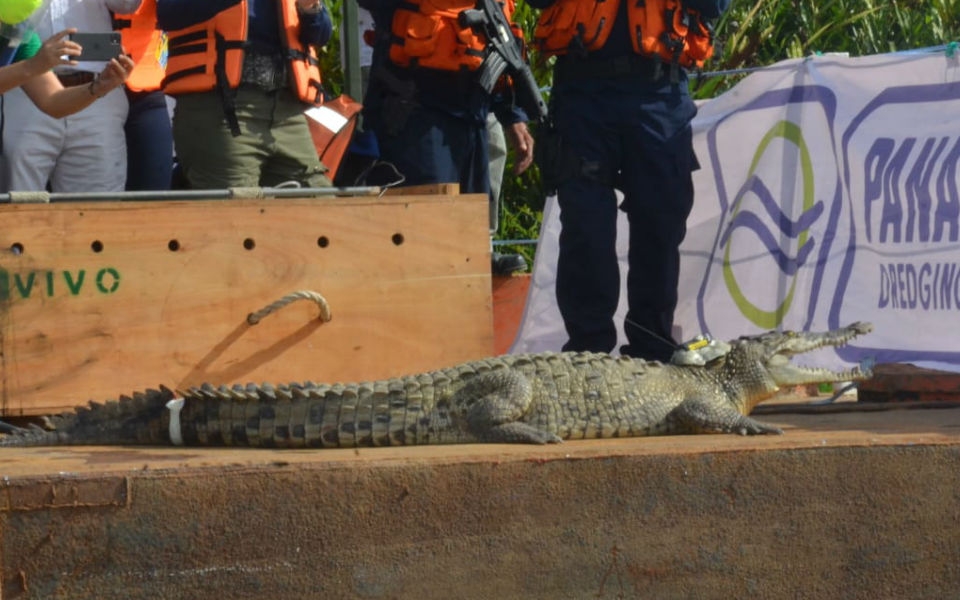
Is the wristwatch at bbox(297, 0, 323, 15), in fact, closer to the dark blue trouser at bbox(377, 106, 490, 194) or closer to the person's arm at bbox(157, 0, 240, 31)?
the person's arm at bbox(157, 0, 240, 31)

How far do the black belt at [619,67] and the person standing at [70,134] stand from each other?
67.9 inches

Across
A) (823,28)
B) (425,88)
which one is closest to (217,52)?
(425,88)

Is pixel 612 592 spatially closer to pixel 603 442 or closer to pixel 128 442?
pixel 603 442

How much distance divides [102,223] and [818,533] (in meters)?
2.30

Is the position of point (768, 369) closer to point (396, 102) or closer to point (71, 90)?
point (396, 102)

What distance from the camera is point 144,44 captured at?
589cm

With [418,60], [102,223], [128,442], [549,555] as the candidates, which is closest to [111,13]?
[418,60]

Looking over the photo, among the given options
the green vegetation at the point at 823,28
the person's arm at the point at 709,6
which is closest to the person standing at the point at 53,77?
the person's arm at the point at 709,6

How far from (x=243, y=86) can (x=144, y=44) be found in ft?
Result: 2.31

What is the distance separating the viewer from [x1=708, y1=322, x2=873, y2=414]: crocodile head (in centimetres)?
470

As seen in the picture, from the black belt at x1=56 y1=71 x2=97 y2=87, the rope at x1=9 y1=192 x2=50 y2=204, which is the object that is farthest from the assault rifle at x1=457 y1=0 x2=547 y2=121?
the rope at x1=9 y1=192 x2=50 y2=204

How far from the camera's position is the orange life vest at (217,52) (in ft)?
17.5

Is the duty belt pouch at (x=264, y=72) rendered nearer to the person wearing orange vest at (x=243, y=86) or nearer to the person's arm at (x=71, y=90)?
the person wearing orange vest at (x=243, y=86)

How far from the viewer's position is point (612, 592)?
3752 millimetres
